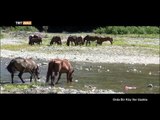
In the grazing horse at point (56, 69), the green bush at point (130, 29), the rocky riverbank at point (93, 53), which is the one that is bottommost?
the rocky riverbank at point (93, 53)

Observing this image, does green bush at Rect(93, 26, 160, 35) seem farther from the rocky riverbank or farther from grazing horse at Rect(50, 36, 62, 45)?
grazing horse at Rect(50, 36, 62, 45)

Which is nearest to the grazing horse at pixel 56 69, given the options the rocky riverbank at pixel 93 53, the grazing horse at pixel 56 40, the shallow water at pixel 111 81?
the shallow water at pixel 111 81

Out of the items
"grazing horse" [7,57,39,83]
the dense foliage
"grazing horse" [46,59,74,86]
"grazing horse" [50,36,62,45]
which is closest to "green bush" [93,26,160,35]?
the dense foliage

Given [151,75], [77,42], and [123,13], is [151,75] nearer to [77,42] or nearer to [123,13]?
[123,13]

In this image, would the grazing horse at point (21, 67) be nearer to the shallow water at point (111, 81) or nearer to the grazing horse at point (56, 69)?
the shallow water at point (111, 81)

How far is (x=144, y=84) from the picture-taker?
1286cm

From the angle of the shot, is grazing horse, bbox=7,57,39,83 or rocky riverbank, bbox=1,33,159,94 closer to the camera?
grazing horse, bbox=7,57,39,83

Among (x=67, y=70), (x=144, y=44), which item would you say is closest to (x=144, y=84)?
(x=67, y=70)

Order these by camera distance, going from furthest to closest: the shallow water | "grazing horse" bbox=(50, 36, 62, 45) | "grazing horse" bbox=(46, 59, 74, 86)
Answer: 1. "grazing horse" bbox=(50, 36, 62, 45)
2. "grazing horse" bbox=(46, 59, 74, 86)
3. the shallow water

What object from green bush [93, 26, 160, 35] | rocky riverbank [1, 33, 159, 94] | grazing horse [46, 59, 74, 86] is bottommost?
rocky riverbank [1, 33, 159, 94]

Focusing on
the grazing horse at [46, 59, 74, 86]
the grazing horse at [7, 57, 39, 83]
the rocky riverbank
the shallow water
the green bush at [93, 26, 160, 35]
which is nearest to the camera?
the green bush at [93, 26, 160, 35]

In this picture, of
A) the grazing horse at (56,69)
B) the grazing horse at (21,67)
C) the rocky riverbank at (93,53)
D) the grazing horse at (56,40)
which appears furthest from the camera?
the grazing horse at (56,40)
